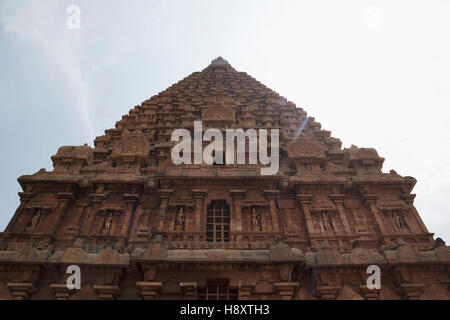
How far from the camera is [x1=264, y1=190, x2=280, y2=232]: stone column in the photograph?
1348 centimetres

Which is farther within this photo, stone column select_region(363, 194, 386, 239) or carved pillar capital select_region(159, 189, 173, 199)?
carved pillar capital select_region(159, 189, 173, 199)

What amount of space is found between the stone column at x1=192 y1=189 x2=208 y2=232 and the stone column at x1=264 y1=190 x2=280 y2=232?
295 cm

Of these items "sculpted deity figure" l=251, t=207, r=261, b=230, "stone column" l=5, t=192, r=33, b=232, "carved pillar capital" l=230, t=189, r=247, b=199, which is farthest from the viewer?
"carved pillar capital" l=230, t=189, r=247, b=199

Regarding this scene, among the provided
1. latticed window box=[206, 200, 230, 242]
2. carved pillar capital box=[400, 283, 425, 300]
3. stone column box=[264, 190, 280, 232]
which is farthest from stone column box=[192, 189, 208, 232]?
carved pillar capital box=[400, 283, 425, 300]

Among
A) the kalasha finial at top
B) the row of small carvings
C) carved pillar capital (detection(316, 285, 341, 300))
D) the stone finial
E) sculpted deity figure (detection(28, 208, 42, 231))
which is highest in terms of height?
the kalasha finial at top

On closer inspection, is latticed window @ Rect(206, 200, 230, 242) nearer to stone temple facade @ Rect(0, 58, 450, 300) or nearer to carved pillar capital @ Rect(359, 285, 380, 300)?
stone temple facade @ Rect(0, 58, 450, 300)

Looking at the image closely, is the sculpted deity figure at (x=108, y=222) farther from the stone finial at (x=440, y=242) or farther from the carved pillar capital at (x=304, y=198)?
the stone finial at (x=440, y=242)

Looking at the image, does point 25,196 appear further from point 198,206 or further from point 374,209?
point 374,209

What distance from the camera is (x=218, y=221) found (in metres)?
14.3

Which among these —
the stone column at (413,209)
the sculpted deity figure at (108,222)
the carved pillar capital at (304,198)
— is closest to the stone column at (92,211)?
the sculpted deity figure at (108,222)

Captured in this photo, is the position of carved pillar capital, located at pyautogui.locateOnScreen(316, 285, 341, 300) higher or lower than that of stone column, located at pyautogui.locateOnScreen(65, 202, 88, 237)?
lower

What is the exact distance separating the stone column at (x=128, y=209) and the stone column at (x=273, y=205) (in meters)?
6.21
